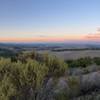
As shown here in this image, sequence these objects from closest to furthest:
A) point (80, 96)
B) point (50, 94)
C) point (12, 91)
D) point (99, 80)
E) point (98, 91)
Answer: point (12, 91) < point (50, 94) < point (80, 96) < point (98, 91) < point (99, 80)

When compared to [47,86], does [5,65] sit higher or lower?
higher

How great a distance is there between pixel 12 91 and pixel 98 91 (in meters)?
5.16

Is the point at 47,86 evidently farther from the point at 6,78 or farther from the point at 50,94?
the point at 6,78

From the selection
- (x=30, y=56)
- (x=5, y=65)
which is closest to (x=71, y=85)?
(x=30, y=56)

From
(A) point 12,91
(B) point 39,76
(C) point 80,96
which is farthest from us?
(C) point 80,96

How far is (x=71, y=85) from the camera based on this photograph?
11.2 meters

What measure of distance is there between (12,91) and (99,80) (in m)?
6.63

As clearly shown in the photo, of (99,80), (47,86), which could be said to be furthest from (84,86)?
(47,86)

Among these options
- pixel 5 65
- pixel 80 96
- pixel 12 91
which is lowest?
pixel 80 96

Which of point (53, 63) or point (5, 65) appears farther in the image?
point (53, 63)

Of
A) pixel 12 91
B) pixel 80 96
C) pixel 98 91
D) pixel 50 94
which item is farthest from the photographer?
pixel 98 91

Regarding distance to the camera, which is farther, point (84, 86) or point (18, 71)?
point (84, 86)

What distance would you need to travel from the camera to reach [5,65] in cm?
984

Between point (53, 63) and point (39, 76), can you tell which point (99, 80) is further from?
point (39, 76)
